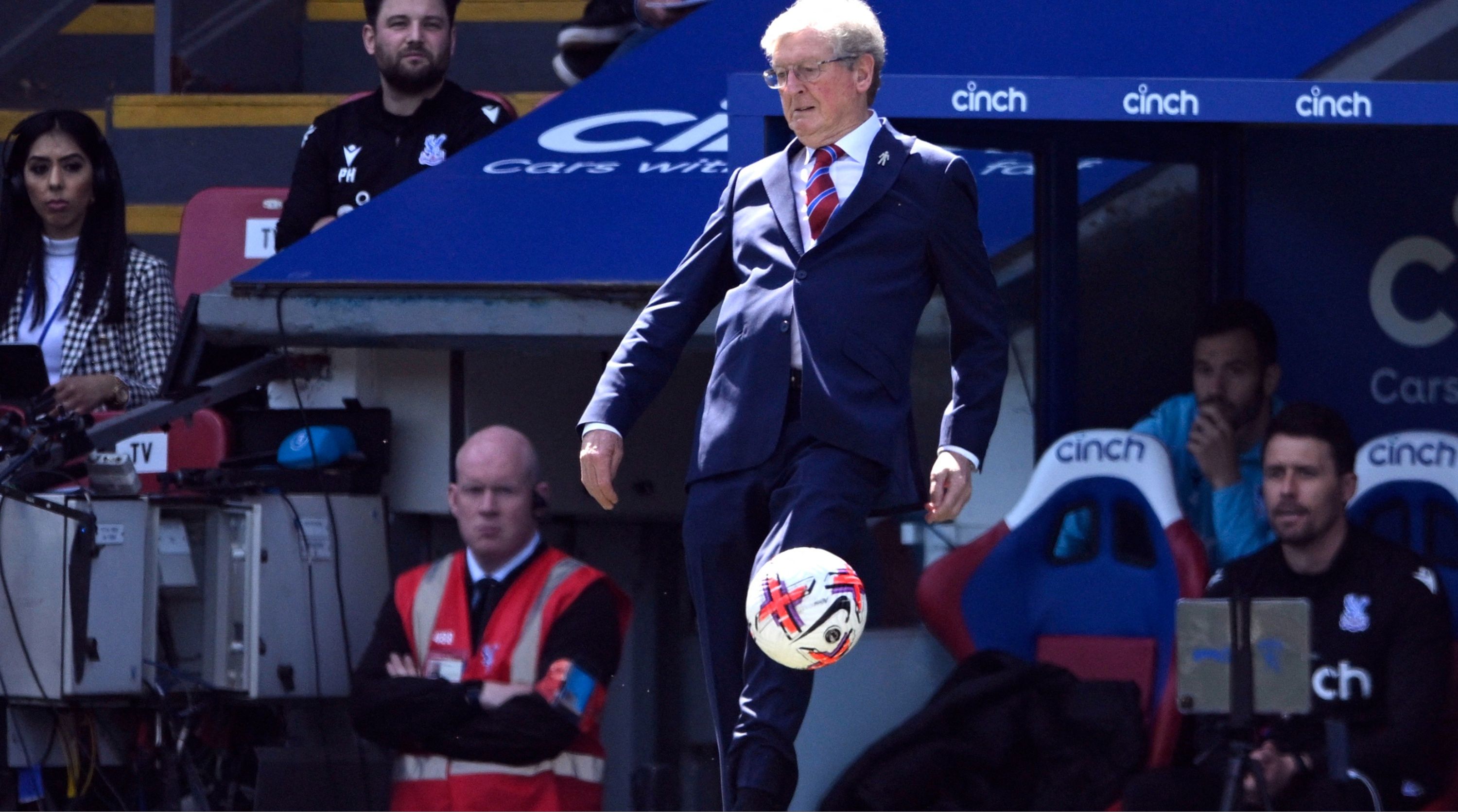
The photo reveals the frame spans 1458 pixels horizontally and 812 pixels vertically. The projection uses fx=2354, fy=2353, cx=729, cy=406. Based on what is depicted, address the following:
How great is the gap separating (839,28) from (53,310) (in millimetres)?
3743

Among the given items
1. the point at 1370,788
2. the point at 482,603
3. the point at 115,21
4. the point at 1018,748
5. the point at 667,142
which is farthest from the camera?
the point at 115,21

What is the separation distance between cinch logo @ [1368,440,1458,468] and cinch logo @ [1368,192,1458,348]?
1.03 meters

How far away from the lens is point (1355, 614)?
5.46 m

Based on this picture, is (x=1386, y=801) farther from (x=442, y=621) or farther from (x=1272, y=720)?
(x=442, y=621)

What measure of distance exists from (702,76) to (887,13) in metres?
0.61

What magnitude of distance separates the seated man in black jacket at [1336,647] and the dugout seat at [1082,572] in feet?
1.00

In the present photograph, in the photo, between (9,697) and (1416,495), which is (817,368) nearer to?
(1416,495)

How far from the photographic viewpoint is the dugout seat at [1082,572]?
591 cm

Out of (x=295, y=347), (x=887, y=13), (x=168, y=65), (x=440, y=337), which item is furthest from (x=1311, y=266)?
(x=168, y=65)

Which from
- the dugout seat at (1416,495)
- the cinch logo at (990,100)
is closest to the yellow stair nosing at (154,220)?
the cinch logo at (990,100)

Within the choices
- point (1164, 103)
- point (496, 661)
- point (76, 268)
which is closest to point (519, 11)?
point (76, 268)

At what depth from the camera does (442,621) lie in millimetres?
6336

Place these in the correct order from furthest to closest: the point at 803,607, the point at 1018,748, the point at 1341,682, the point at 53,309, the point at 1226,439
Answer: the point at 53,309
the point at 1226,439
the point at 1018,748
the point at 1341,682
the point at 803,607

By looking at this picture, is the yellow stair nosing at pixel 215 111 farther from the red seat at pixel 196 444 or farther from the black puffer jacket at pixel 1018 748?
the black puffer jacket at pixel 1018 748
